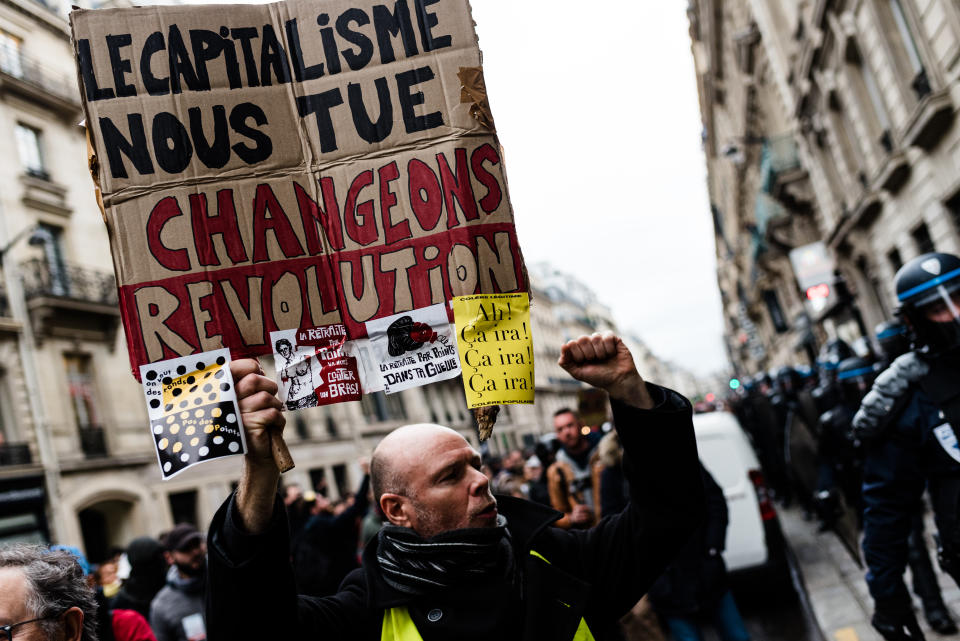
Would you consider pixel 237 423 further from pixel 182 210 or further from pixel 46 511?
pixel 46 511

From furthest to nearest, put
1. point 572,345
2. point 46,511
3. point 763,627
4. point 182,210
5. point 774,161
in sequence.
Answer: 1. point 774,161
2. point 46,511
3. point 763,627
4. point 182,210
5. point 572,345

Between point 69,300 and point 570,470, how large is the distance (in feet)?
57.6

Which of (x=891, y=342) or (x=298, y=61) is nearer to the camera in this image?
(x=298, y=61)

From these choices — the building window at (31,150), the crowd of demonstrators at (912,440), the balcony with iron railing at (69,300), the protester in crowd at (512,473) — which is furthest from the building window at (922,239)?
the building window at (31,150)

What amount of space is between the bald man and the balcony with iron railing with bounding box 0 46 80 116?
21623 mm

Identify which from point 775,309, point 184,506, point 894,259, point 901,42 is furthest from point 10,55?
point 775,309

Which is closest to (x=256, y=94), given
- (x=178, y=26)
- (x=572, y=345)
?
(x=178, y=26)

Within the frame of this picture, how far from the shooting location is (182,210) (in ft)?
7.45

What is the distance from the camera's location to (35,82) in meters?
20.4

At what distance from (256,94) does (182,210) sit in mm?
432

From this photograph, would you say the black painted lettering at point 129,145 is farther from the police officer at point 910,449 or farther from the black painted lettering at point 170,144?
the police officer at point 910,449

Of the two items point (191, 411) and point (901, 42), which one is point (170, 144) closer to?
point (191, 411)

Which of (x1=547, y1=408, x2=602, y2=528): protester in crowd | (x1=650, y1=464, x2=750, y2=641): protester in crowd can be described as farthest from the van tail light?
(x1=650, y1=464, x2=750, y2=641): protester in crowd

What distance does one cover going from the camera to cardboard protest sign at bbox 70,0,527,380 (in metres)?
2.25
